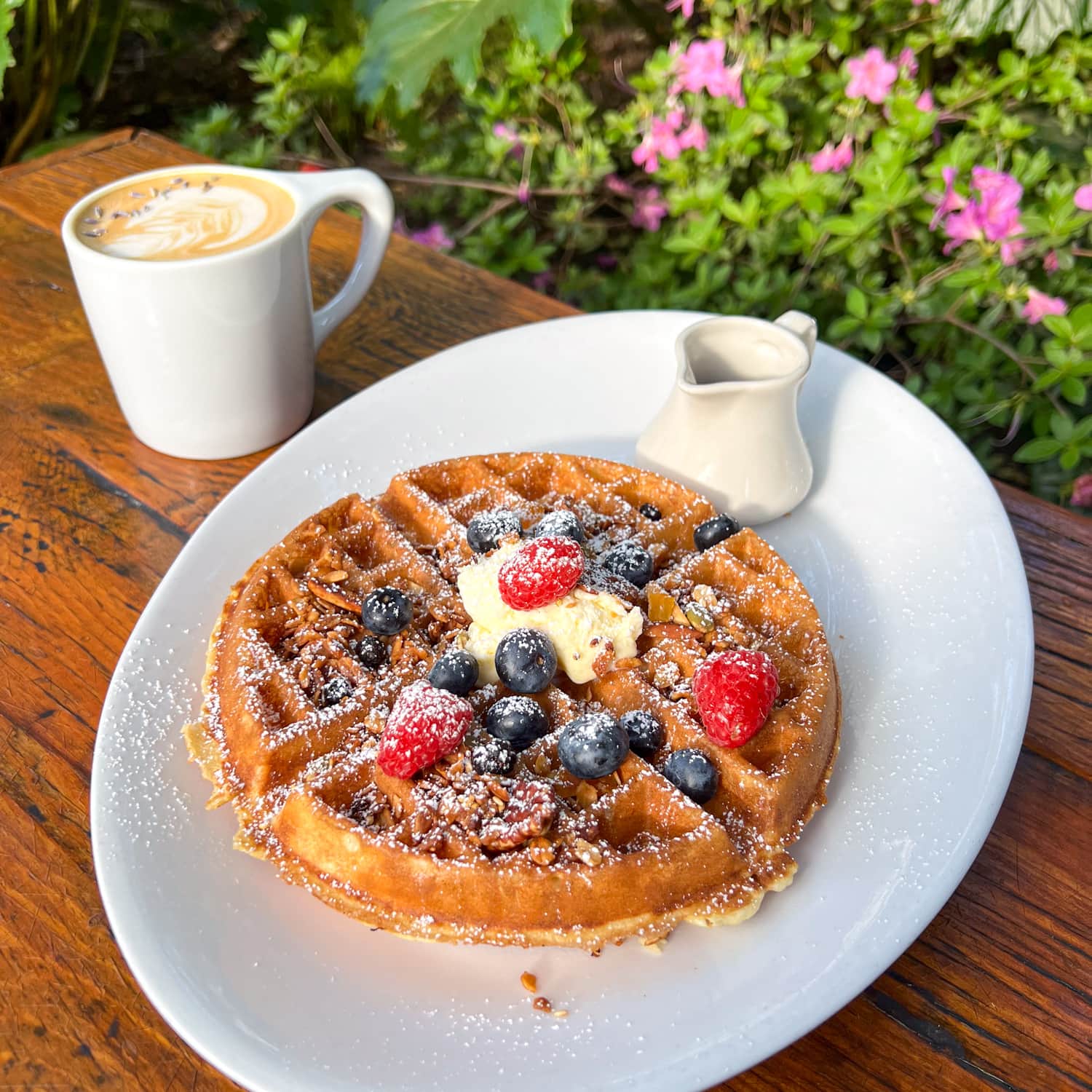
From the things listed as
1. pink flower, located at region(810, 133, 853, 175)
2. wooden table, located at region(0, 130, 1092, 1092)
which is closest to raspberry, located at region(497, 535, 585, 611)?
wooden table, located at region(0, 130, 1092, 1092)

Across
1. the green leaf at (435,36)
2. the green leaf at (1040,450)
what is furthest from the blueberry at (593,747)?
the green leaf at (435,36)

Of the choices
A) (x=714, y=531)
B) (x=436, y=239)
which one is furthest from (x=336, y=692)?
(x=436, y=239)

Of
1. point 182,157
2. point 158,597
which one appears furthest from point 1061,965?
point 182,157

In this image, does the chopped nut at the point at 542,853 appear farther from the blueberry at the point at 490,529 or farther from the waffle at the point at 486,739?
the blueberry at the point at 490,529

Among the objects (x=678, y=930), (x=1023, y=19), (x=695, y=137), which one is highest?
(x=1023, y=19)

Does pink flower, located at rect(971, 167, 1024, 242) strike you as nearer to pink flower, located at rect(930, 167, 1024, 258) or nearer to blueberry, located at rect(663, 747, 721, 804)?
pink flower, located at rect(930, 167, 1024, 258)

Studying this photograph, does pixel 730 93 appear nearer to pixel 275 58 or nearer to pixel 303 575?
pixel 275 58

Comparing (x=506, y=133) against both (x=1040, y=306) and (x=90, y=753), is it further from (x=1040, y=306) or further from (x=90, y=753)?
(x=90, y=753)
